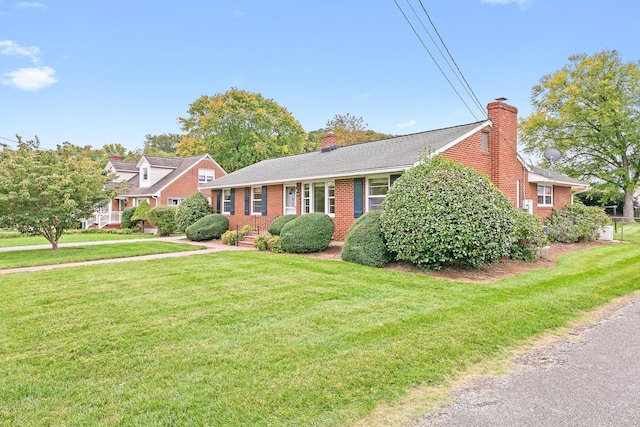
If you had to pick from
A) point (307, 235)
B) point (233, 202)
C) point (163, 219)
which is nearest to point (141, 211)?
point (163, 219)

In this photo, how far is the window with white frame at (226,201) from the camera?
20255 millimetres

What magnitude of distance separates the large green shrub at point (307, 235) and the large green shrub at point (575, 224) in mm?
9280

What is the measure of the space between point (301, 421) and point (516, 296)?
17.3 feet

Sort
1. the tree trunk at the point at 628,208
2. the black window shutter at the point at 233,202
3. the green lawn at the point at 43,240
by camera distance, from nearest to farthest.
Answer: the green lawn at the point at 43,240, the black window shutter at the point at 233,202, the tree trunk at the point at 628,208

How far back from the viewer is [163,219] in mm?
21391

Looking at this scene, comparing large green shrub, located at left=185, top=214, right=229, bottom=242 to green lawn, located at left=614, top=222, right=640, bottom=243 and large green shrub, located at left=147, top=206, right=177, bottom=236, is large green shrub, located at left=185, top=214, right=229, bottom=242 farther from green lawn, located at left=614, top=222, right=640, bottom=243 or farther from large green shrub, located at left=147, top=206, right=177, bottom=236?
green lawn, located at left=614, top=222, right=640, bottom=243

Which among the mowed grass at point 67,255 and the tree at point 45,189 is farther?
the tree at point 45,189

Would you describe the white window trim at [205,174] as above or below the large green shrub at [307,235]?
above

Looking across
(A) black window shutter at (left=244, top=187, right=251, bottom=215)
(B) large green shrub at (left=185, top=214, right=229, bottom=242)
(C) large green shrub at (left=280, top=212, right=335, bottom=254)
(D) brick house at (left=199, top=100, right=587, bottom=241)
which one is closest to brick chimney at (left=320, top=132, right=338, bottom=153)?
(D) brick house at (left=199, top=100, right=587, bottom=241)

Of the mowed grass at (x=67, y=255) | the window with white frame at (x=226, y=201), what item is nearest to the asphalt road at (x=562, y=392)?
the mowed grass at (x=67, y=255)

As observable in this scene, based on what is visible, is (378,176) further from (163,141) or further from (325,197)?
(163,141)

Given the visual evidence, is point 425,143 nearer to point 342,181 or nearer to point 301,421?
point 342,181

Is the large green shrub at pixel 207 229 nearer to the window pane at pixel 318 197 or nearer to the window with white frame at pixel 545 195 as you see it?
the window pane at pixel 318 197

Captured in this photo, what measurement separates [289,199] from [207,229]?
4.46m
